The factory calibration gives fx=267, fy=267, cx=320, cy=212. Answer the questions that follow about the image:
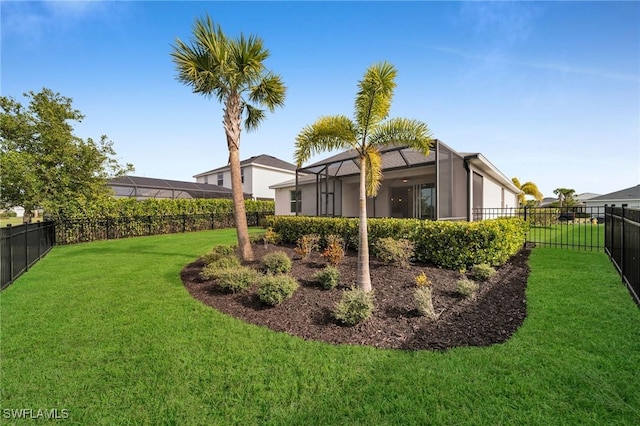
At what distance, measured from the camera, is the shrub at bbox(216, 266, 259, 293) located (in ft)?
18.6

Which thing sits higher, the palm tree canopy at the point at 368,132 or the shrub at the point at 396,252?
the palm tree canopy at the point at 368,132

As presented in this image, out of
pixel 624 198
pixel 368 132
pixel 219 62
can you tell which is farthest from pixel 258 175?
pixel 624 198

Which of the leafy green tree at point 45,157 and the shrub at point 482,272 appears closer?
the shrub at point 482,272

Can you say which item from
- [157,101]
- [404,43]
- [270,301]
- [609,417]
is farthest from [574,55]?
[157,101]

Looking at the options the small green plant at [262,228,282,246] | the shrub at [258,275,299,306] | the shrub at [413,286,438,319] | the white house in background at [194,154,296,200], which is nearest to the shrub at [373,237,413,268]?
the shrub at [413,286,438,319]

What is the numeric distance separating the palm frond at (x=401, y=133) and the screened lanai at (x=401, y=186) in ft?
6.78

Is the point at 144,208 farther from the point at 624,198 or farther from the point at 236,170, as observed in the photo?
the point at 624,198

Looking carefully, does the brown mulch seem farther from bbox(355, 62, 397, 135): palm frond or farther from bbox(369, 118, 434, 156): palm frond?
bbox(355, 62, 397, 135): palm frond

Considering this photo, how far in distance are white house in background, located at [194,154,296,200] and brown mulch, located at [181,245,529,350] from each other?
21923 millimetres

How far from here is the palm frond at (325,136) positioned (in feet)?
20.6

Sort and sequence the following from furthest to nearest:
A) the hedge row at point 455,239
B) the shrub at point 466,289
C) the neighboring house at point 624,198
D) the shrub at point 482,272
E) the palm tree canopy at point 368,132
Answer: the neighboring house at point 624,198, the hedge row at point 455,239, the shrub at point 482,272, the palm tree canopy at point 368,132, the shrub at point 466,289

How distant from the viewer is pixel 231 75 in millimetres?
7770

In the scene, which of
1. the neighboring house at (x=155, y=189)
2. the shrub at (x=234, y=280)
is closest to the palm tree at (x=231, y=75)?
the shrub at (x=234, y=280)

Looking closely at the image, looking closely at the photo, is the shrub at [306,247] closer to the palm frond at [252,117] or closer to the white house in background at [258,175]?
the palm frond at [252,117]
